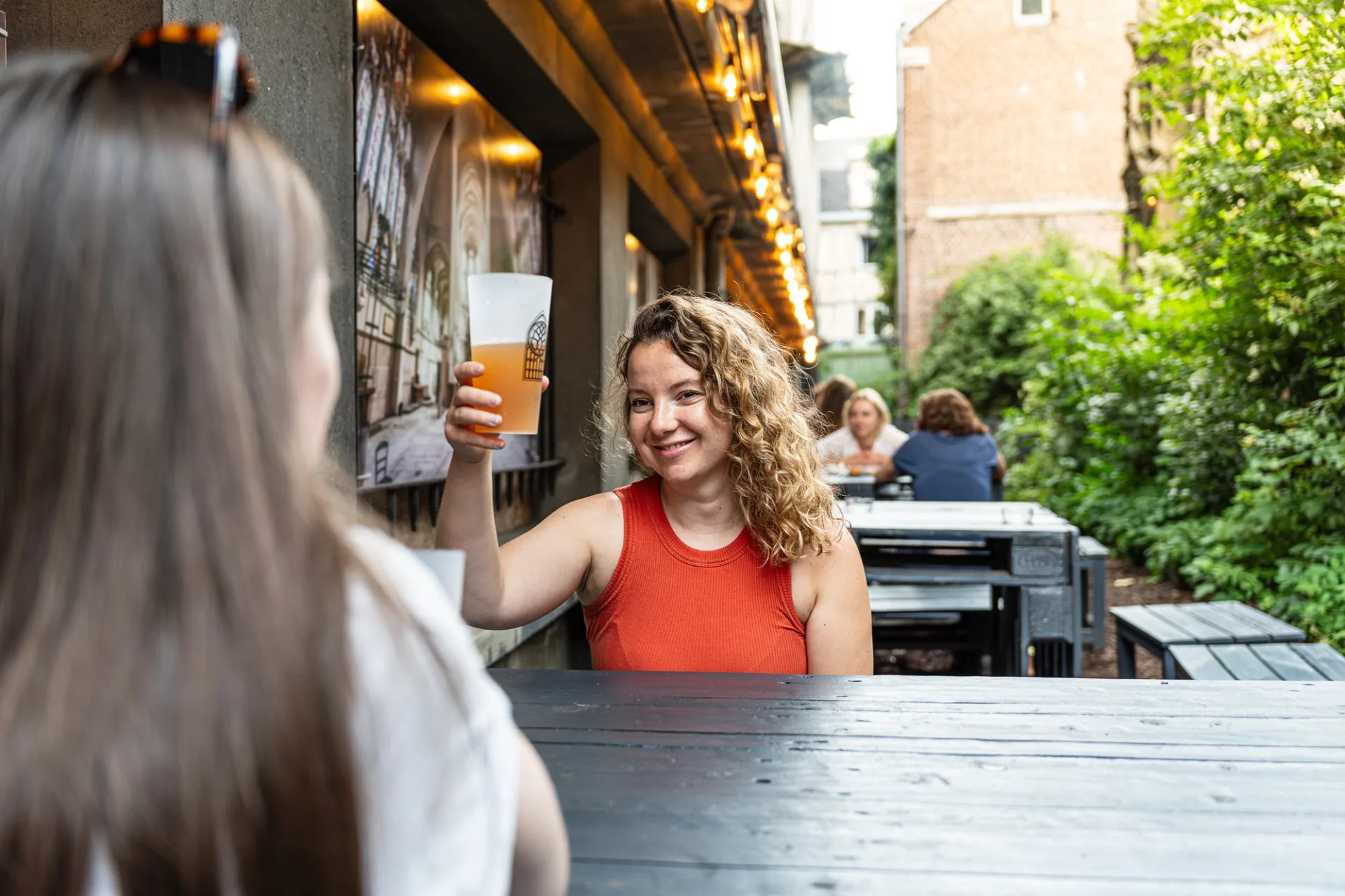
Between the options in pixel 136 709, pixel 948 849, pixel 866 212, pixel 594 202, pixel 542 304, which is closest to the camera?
pixel 136 709

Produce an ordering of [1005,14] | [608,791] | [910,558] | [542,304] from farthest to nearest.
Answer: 1. [1005,14]
2. [910,558]
3. [542,304]
4. [608,791]

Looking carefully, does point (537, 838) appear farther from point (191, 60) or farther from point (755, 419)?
A: point (755, 419)

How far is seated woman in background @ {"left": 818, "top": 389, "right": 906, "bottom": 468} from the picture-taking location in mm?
7457

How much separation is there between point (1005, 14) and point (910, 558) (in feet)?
70.2

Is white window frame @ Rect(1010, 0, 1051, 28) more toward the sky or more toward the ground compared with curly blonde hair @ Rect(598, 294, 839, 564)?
more toward the sky

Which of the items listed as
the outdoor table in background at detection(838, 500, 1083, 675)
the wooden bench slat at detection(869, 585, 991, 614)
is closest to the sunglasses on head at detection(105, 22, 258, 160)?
the outdoor table in background at detection(838, 500, 1083, 675)

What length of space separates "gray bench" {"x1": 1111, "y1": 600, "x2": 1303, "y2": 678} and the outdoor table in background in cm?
19

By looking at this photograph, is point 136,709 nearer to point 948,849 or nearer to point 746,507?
point 948,849

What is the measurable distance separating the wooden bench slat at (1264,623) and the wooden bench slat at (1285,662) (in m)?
0.18

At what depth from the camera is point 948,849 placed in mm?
1051

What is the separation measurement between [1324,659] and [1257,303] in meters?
3.39

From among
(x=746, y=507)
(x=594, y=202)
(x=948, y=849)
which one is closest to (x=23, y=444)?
(x=948, y=849)

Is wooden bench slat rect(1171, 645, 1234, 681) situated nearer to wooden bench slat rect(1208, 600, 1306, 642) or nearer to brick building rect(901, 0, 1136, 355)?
wooden bench slat rect(1208, 600, 1306, 642)

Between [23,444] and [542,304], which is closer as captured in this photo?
[23,444]
